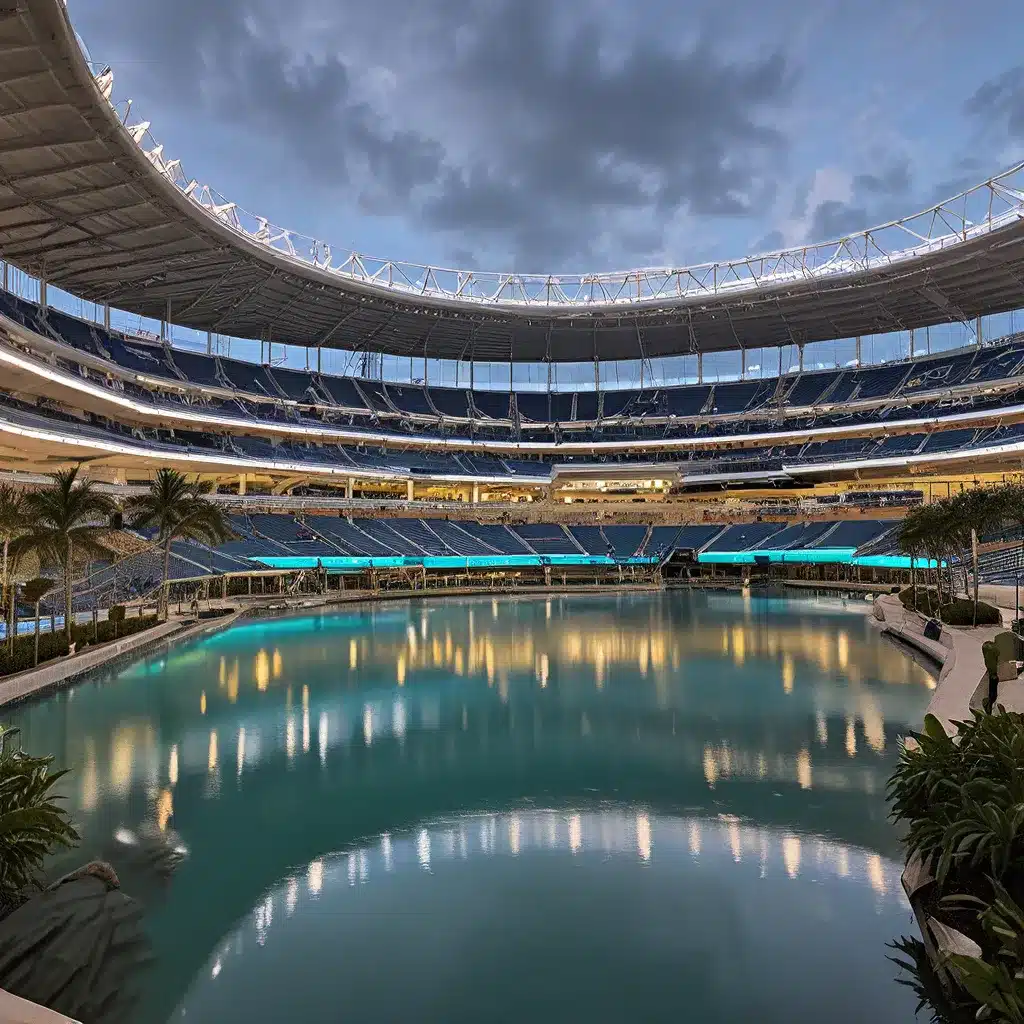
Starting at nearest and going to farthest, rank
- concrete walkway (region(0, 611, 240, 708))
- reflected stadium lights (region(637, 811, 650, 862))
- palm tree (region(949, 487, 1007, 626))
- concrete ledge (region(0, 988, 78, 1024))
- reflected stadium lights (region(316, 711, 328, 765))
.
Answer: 1. concrete ledge (region(0, 988, 78, 1024))
2. reflected stadium lights (region(637, 811, 650, 862))
3. reflected stadium lights (region(316, 711, 328, 765))
4. concrete walkway (region(0, 611, 240, 708))
5. palm tree (region(949, 487, 1007, 626))

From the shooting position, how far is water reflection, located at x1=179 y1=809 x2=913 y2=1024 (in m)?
7.10

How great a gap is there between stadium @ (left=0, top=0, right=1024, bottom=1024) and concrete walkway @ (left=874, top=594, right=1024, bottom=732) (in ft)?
1.18

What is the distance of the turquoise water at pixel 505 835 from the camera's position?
7367 mm

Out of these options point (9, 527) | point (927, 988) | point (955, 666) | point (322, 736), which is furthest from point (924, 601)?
point (9, 527)

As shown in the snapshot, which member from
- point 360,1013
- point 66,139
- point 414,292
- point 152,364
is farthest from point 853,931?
point 152,364

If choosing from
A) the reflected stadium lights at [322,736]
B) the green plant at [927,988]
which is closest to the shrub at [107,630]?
the reflected stadium lights at [322,736]

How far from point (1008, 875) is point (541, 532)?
6809 centimetres

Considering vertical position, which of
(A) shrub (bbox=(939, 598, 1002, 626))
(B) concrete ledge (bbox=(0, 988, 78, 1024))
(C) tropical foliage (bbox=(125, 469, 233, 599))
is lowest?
(B) concrete ledge (bbox=(0, 988, 78, 1024))

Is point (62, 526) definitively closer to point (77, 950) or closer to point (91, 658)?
point (91, 658)

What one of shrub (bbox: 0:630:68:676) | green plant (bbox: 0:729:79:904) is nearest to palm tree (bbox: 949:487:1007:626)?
green plant (bbox: 0:729:79:904)

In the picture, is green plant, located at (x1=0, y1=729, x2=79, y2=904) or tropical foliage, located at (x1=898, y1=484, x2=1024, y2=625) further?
tropical foliage, located at (x1=898, y1=484, x2=1024, y2=625)

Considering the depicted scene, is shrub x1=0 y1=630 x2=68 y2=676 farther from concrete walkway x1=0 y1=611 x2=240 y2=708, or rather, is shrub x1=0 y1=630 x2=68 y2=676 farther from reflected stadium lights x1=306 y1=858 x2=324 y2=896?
reflected stadium lights x1=306 y1=858 x2=324 y2=896

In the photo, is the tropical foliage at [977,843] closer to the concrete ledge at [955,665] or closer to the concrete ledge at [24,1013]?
the concrete ledge at [955,665]

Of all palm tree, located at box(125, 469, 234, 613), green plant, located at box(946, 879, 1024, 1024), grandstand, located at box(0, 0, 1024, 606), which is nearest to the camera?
green plant, located at box(946, 879, 1024, 1024)
